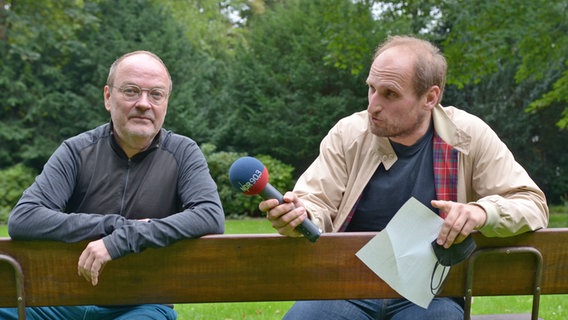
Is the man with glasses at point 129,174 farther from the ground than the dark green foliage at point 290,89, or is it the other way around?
the man with glasses at point 129,174

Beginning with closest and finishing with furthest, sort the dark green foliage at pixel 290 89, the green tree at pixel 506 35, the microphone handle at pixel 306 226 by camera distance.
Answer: the microphone handle at pixel 306 226
the green tree at pixel 506 35
the dark green foliage at pixel 290 89

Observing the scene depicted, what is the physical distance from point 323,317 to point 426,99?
1.09 meters

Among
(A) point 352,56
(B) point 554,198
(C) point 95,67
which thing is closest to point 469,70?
(A) point 352,56

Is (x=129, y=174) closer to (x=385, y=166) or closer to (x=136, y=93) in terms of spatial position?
(x=136, y=93)

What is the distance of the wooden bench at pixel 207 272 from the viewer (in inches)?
110

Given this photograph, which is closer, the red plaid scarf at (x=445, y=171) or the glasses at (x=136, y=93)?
the red plaid scarf at (x=445, y=171)

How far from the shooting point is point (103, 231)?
3.24m

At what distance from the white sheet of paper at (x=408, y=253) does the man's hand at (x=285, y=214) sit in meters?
0.25

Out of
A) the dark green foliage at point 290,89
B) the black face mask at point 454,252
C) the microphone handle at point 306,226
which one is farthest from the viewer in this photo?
the dark green foliage at point 290,89

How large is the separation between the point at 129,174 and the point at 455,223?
5.56ft

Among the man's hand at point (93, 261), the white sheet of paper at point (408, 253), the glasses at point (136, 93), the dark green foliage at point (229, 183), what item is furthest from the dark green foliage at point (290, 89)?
the man's hand at point (93, 261)

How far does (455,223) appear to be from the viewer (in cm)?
280

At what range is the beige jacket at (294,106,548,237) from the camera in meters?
3.42

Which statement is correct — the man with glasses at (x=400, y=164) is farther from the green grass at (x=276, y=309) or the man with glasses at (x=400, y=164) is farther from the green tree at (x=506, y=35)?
the green tree at (x=506, y=35)
